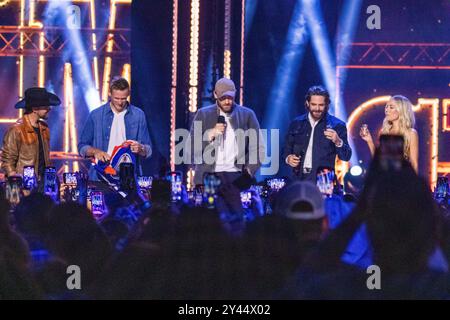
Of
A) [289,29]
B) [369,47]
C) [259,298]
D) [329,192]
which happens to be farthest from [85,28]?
[259,298]

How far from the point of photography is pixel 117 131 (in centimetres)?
756

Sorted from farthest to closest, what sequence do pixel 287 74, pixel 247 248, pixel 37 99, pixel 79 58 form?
pixel 79 58
pixel 287 74
pixel 37 99
pixel 247 248

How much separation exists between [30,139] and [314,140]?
6.73ft

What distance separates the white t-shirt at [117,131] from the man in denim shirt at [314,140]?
1.20 metres

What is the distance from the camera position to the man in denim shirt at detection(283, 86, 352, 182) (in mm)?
7383

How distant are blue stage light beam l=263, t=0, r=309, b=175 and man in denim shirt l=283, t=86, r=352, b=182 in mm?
1769

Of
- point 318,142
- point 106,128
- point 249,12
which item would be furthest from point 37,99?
point 249,12

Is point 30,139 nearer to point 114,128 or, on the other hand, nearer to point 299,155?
point 114,128

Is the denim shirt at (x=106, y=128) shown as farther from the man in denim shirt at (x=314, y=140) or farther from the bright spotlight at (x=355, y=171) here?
the bright spotlight at (x=355, y=171)

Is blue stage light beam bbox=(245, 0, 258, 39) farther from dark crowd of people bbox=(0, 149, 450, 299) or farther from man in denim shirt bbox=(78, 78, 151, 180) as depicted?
dark crowd of people bbox=(0, 149, 450, 299)

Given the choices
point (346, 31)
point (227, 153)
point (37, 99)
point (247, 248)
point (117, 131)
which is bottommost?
point (247, 248)

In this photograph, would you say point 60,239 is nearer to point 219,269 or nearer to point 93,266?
point 93,266

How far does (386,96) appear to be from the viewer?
9555mm

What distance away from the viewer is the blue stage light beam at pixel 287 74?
365 inches
